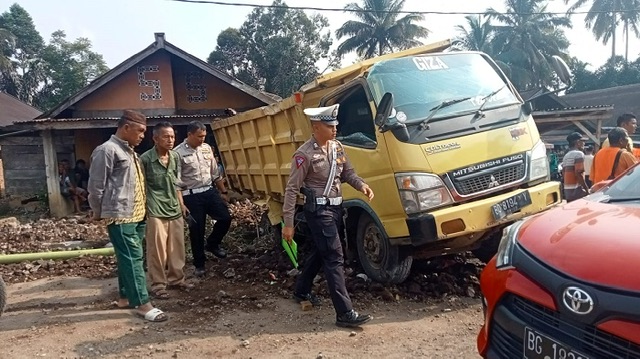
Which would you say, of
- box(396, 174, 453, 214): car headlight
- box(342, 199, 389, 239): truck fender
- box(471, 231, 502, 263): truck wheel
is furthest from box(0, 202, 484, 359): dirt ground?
box(396, 174, 453, 214): car headlight

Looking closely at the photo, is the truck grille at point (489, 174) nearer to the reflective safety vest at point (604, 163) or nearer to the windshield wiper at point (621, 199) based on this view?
the windshield wiper at point (621, 199)

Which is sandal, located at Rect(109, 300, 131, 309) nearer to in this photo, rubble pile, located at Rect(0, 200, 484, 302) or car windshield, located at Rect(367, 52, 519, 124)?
rubble pile, located at Rect(0, 200, 484, 302)

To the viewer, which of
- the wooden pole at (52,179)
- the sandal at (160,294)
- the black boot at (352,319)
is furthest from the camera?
the wooden pole at (52,179)

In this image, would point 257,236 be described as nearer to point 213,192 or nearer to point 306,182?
point 213,192

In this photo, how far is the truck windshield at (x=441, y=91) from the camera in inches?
177

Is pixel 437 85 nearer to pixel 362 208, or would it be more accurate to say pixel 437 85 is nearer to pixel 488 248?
pixel 362 208

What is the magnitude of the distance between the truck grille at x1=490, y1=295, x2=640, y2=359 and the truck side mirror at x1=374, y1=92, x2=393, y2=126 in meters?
2.34

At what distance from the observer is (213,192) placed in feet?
20.0

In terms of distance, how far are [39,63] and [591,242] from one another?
132ft

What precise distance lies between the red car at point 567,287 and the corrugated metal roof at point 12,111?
67.5 ft

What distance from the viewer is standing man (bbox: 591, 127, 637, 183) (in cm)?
552

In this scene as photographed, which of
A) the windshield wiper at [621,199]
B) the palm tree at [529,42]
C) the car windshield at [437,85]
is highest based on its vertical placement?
the palm tree at [529,42]

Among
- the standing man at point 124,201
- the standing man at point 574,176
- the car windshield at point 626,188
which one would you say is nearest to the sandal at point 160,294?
the standing man at point 124,201

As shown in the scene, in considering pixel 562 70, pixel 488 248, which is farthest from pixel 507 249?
pixel 562 70
